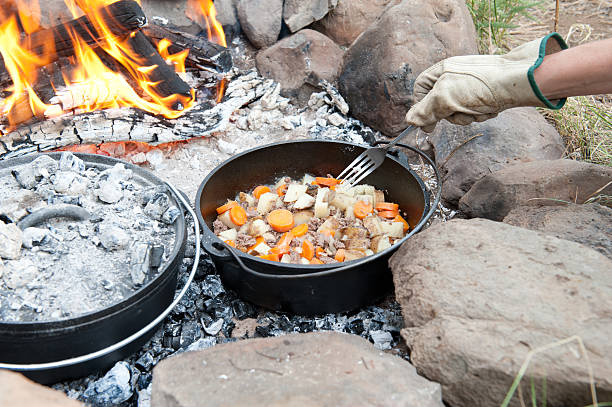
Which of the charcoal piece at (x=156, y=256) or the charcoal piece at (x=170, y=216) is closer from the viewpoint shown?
the charcoal piece at (x=156, y=256)

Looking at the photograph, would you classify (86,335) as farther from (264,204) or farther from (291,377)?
(264,204)

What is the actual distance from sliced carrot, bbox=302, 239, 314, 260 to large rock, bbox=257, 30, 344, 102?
2.02 m

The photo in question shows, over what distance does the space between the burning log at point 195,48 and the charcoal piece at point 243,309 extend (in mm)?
2073

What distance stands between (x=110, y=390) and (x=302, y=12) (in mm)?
3517

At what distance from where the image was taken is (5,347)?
1.70 metres

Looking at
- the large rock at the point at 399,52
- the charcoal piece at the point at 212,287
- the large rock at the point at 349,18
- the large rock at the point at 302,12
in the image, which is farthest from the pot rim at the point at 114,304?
the large rock at the point at 349,18

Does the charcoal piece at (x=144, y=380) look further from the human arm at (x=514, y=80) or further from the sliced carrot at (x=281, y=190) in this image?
the human arm at (x=514, y=80)

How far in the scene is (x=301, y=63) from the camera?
405 cm

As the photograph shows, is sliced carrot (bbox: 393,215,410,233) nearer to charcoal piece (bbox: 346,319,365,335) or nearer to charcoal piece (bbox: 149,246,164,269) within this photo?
charcoal piece (bbox: 346,319,365,335)

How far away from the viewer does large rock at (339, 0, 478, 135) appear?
11.6 ft

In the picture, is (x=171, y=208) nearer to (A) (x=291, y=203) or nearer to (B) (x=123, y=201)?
(B) (x=123, y=201)

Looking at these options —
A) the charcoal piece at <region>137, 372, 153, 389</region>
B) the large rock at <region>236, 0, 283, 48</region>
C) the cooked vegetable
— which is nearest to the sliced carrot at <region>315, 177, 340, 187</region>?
the cooked vegetable

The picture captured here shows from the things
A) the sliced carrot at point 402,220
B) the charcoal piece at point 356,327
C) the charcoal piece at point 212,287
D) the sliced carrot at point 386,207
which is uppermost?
the sliced carrot at point 386,207

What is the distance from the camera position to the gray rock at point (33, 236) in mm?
1929
